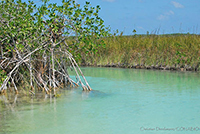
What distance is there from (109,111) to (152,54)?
279 inches

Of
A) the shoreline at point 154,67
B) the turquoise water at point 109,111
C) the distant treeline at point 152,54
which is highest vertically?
the distant treeline at point 152,54

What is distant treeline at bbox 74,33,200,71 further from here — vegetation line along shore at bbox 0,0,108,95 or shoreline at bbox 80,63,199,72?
vegetation line along shore at bbox 0,0,108,95

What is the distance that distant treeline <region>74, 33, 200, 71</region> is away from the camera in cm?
1124

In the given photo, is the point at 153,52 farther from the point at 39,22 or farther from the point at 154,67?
the point at 39,22

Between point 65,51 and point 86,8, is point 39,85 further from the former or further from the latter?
point 86,8

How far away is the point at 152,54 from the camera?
11852mm

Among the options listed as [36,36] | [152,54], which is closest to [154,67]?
[152,54]

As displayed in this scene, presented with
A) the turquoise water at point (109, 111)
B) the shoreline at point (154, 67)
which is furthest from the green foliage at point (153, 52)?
the turquoise water at point (109, 111)

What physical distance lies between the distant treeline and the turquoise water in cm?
360

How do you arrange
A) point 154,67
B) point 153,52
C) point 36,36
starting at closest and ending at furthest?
point 36,36
point 154,67
point 153,52

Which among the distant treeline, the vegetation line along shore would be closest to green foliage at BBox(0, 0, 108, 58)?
the vegetation line along shore

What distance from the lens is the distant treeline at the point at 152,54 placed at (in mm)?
11242

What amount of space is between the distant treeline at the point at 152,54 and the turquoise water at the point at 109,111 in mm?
3600

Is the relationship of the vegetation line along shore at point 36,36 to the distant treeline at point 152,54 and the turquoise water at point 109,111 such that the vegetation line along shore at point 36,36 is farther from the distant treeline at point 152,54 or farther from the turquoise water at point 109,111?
the distant treeline at point 152,54
